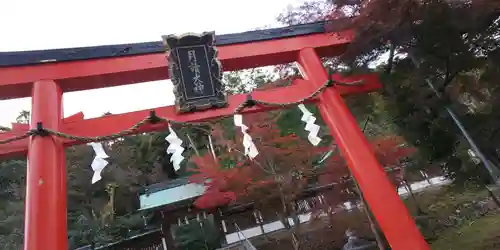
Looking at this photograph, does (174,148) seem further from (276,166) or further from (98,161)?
(276,166)

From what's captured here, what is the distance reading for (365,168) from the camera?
417 cm

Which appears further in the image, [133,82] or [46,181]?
[133,82]

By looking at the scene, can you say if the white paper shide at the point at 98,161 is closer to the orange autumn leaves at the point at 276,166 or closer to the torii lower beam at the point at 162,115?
the torii lower beam at the point at 162,115

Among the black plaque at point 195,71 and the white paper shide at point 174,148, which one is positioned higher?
the black plaque at point 195,71

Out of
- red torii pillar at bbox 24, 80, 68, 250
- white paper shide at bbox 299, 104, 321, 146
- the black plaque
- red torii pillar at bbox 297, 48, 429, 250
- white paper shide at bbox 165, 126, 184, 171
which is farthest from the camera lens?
white paper shide at bbox 299, 104, 321, 146

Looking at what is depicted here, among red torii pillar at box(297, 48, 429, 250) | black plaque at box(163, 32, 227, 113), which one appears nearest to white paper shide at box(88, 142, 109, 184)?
black plaque at box(163, 32, 227, 113)

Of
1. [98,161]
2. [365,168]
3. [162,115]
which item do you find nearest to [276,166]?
[365,168]

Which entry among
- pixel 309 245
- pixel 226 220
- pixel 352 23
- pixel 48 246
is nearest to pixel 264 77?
pixel 226 220

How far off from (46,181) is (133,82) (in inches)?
69.7

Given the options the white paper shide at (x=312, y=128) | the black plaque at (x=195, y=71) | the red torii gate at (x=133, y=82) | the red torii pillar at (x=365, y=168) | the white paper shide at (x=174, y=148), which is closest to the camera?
the red torii gate at (x=133, y=82)

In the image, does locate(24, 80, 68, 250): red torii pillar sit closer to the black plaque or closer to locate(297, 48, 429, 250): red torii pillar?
the black plaque

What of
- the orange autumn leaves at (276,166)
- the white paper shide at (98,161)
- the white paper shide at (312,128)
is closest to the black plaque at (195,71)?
the white paper shide at (98,161)

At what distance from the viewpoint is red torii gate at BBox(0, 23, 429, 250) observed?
11.2 feet

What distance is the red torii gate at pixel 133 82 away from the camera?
11.2ft
